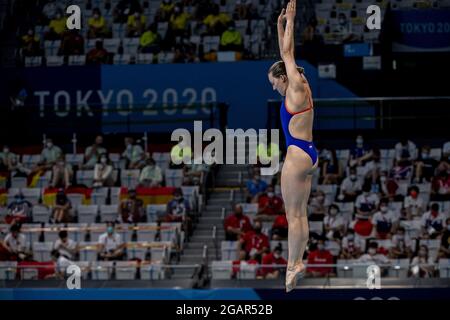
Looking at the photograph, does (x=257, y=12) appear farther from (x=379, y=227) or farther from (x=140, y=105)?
(x=379, y=227)

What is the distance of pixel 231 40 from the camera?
22000mm

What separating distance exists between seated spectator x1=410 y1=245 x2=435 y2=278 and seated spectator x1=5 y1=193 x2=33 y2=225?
615cm

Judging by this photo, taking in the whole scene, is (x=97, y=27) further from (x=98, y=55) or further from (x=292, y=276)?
(x=292, y=276)

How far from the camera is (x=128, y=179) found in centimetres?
2075

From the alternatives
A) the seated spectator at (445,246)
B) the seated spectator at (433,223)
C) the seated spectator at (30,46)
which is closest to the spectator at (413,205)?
the seated spectator at (433,223)

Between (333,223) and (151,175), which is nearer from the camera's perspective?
(333,223)

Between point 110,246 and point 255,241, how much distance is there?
7.10 feet

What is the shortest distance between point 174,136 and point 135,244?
3514 mm

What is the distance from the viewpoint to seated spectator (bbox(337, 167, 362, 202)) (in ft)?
63.4

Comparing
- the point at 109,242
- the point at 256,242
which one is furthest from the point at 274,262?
the point at 109,242

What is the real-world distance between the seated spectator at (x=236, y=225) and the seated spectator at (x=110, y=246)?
1565 millimetres

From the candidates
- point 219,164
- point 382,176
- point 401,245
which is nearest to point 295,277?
point 401,245

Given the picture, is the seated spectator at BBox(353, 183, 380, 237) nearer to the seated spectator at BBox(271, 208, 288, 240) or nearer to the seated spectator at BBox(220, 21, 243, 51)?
the seated spectator at BBox(271, 208, 288, 240)

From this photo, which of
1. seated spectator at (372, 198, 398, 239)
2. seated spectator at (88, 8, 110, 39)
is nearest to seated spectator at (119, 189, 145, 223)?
seated spectator at (372, 198, 398, 239)
